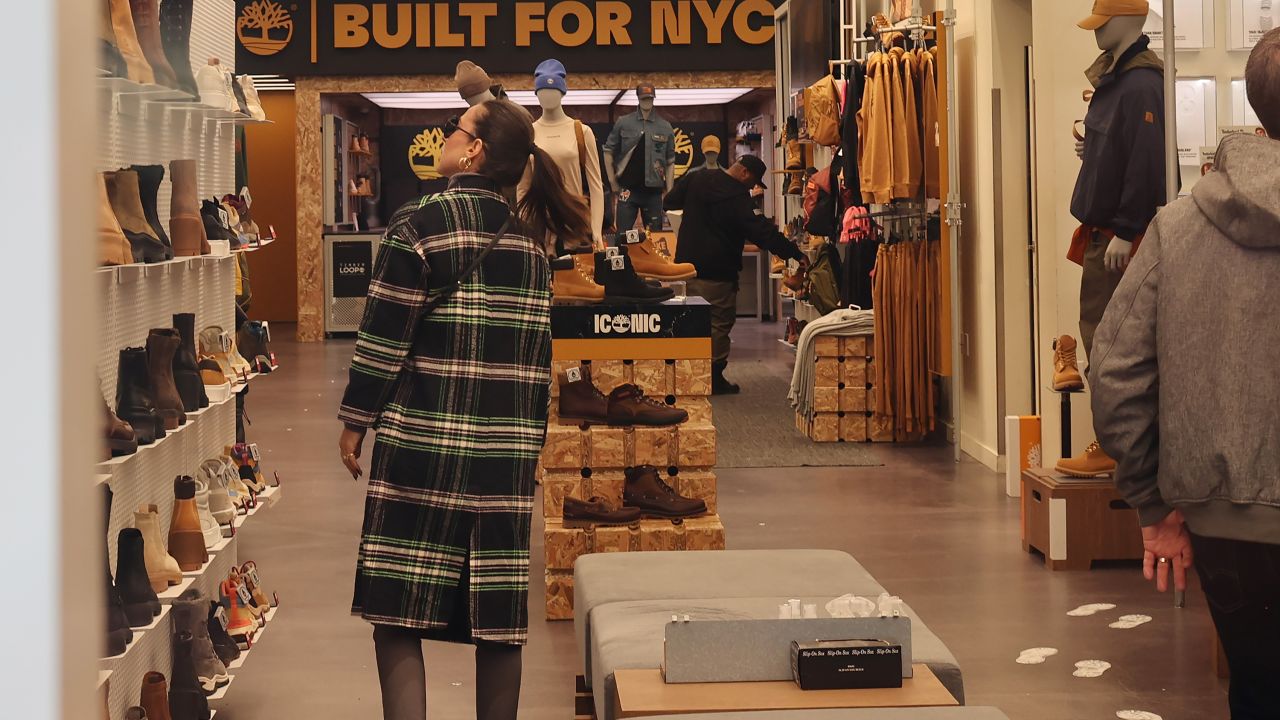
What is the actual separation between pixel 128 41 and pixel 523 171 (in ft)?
3.23

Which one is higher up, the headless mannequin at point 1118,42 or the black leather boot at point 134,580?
the headless mannequin at point 1118,42

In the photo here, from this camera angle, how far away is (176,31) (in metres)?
3.58

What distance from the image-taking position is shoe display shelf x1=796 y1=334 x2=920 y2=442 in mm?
8844

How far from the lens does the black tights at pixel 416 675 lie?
292 cm

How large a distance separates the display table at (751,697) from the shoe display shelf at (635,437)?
2509 mm

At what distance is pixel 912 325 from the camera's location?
859 cm

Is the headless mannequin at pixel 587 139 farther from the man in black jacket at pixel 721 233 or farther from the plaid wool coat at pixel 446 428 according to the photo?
the plaid wool coat at pixel 446 428

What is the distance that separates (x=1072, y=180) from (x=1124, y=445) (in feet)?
13.0

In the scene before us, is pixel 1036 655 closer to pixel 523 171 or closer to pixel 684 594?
pixel 684 594

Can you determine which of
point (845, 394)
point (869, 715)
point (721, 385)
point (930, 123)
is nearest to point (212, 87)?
point (869, 715)

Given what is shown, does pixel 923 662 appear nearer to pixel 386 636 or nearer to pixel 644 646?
pixel 644 646

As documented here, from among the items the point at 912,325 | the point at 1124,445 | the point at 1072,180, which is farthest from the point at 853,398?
the point at 1124,445

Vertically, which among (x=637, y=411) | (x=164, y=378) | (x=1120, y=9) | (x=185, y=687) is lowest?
(x=185, y=687)

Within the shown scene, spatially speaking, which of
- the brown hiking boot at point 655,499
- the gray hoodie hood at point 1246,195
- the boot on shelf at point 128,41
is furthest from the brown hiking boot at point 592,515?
the gray hoodie hood at point 1246,195
